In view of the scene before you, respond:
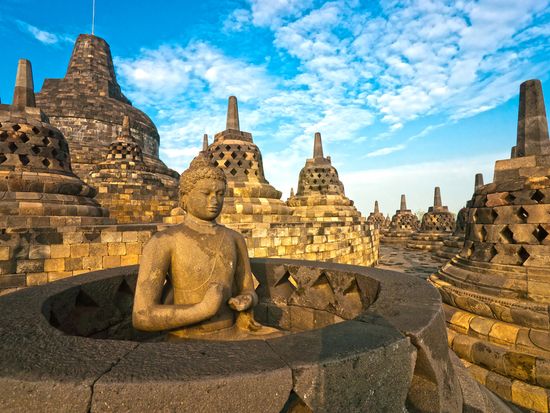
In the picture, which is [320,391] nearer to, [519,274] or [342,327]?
[342,327]

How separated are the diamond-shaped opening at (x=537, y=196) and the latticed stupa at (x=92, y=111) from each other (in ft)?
→ 51.4

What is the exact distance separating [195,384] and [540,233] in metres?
5.02

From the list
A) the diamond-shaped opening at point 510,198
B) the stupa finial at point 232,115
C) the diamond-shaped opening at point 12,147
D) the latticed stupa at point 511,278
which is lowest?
the latticed stupa at point 511,278

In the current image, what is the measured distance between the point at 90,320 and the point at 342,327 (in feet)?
7.99

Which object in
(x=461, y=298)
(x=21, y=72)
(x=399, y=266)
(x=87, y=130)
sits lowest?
(x=399, y=266)

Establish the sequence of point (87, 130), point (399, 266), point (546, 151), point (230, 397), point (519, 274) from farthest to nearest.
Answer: point (87, 130) < point (399, 266) < point (546, 151) < point (519, 274) < point (230, 397)

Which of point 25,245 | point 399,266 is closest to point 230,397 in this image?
point 25,245

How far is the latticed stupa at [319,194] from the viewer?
13461 mm

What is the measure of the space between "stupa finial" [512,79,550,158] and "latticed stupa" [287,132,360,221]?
866cm

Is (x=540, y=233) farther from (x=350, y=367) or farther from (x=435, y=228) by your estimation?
(x=435, y=228)

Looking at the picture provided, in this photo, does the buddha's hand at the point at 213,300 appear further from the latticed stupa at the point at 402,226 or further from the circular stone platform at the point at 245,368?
the latticed stupa at the point at 402,226

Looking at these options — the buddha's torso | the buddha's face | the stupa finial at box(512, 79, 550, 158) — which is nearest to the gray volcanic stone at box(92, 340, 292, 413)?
the buddha's torso

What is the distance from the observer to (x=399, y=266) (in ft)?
34.7

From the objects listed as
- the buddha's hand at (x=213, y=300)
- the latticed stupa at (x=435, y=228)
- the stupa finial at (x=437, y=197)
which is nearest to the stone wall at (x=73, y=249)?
the buddha's hand at (x=213, y=300)
